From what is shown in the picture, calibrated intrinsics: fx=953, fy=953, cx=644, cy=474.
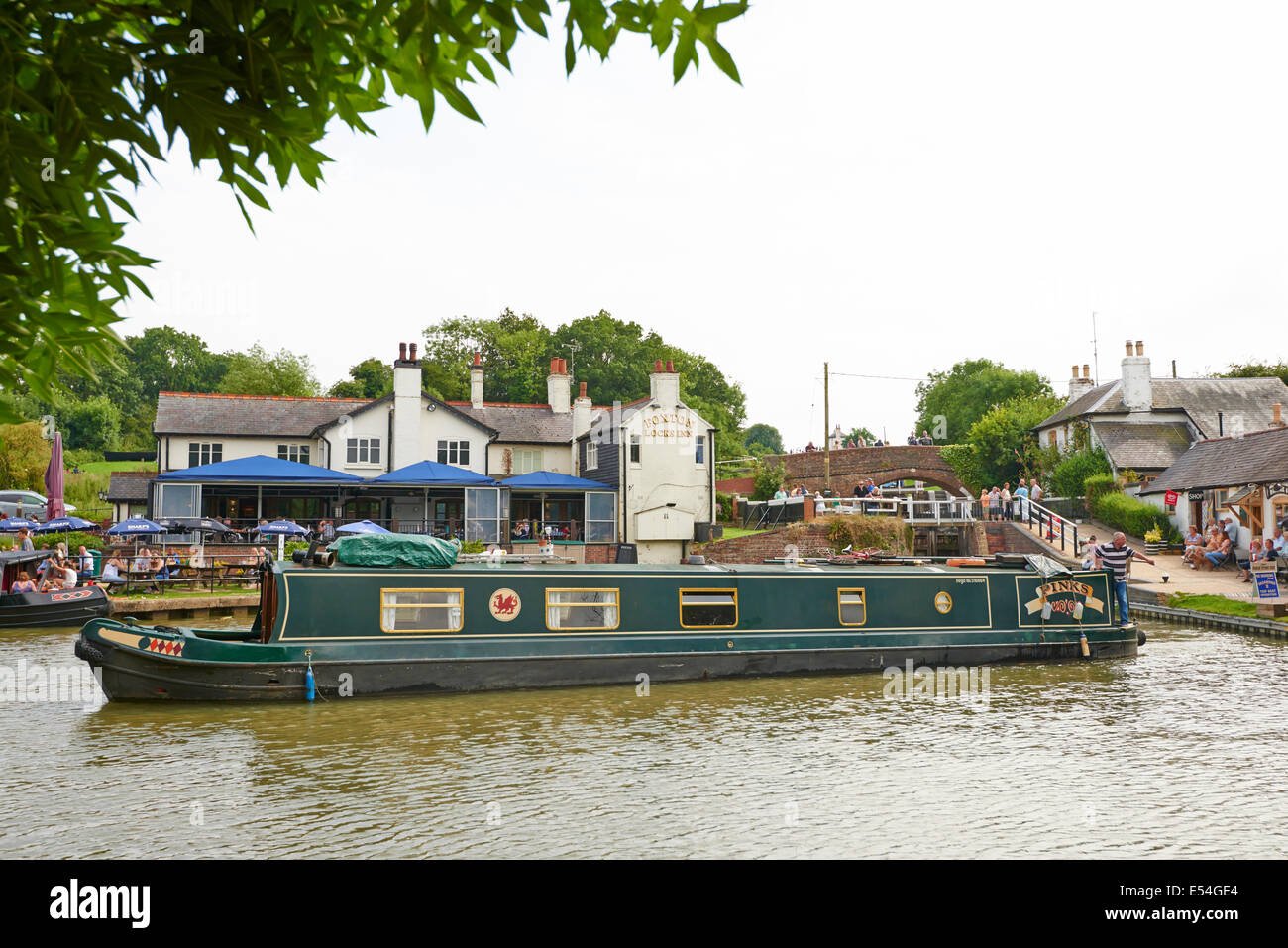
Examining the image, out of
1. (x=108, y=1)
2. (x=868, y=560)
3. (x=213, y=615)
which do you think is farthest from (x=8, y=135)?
(x=213, y=615)

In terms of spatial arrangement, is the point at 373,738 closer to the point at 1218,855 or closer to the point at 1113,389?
the point at 1218,855

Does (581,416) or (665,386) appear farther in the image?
(581,416)

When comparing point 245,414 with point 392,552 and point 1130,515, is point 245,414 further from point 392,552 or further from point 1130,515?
point 1130,515

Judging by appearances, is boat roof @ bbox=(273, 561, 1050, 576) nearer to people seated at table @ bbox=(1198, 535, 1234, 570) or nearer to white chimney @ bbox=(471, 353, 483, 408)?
people seated at table @ bbox=(1198, 535, 1234, 570)

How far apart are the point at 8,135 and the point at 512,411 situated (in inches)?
1435

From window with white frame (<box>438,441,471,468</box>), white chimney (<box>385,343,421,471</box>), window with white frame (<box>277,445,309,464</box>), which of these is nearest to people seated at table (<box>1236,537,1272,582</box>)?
window with white frame (<box>438,441,471,468</box>)

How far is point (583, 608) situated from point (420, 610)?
2185 millimetres

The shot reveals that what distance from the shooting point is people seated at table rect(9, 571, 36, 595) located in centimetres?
1900

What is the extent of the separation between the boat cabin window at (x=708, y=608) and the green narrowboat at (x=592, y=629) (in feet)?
0.07

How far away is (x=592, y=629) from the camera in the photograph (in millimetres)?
13039

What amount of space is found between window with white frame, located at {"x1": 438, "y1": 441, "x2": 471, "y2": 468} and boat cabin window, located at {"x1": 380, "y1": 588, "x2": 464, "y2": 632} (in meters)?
23.2

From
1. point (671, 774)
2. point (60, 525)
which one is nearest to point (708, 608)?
point (671, 774)

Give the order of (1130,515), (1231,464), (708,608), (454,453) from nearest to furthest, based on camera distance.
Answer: (708,608), (1231,464), (1130,515), (454,453)

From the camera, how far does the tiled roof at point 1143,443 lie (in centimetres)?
3347
